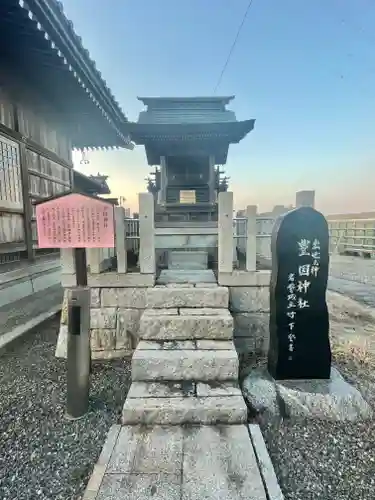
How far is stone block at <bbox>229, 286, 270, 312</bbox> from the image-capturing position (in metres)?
4.22

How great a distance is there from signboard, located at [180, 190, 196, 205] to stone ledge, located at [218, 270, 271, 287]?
20.0ft

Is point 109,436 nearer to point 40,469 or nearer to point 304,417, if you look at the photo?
point 40,469

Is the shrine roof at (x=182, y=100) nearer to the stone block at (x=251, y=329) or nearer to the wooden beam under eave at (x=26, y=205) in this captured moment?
the wooden beam under eave at (x=26, y=205)

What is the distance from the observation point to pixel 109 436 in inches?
97.0

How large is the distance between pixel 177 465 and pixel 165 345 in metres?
1.35

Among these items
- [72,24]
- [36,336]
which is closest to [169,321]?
[36,336]

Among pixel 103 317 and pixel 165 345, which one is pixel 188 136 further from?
pixel 165 345

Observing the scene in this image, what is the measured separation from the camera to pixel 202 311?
3.79m

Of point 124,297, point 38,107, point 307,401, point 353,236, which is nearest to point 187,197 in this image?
point 38,107

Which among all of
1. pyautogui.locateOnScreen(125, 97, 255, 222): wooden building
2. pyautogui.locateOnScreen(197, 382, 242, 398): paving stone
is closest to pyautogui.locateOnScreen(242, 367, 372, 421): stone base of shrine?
pyautogui.locateOnScreen(197, 382, 242, 398): paving stone

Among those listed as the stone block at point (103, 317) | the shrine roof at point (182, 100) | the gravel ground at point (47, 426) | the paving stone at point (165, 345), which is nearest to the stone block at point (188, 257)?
the stone block at point (103, 317)

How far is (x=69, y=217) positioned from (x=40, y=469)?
6.97 ft

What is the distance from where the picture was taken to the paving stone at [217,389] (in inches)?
111

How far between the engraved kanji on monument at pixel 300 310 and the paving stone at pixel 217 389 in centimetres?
62
